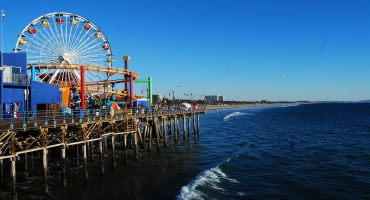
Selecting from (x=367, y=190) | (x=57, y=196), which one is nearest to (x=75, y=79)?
(x=57, y=196)

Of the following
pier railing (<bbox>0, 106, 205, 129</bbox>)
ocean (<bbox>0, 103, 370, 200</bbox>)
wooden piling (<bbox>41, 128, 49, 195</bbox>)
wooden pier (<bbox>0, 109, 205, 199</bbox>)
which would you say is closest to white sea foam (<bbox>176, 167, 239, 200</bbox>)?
ocean (<bbox>0, 103, 370, 200</bbox>)

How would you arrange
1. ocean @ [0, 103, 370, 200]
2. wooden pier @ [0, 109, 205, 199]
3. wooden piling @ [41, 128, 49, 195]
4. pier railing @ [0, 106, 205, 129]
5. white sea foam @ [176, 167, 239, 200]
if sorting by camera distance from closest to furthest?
wooden pier @ [0, 109, 205, 199] < wooden piling @ [41, 128, 49, 195] < pier railing @ [0, 106, 205, 129] < white sea foam @ [176, 167, 239, 200] < ocean @ [0, 103, 370, 200]

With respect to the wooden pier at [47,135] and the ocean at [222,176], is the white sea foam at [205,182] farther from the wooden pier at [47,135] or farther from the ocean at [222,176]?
the wooden pier at [47,135]

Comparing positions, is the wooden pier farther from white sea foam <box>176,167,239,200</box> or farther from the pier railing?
white sea foam <box>176,167,239,200</box>

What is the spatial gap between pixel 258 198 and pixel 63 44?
3455 cm

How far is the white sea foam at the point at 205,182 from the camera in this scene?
17025mm

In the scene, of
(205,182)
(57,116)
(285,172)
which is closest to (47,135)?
(57,116)

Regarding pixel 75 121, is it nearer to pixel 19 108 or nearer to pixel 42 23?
pixel 19 108

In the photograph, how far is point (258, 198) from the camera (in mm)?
16656

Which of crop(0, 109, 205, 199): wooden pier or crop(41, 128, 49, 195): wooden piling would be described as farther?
crop(41, 128, 49, 195): wooden piling

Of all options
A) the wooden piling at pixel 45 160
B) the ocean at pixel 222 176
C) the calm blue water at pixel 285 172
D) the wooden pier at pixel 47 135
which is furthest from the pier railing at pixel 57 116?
the calm blue water at pixel 285 172

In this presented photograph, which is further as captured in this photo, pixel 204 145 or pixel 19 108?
pixel 204 145

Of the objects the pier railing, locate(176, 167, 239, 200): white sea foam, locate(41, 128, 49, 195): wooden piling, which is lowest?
locate(176, 167, 239, 200): white sea foam

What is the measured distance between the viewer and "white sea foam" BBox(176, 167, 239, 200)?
17025 millimetres
